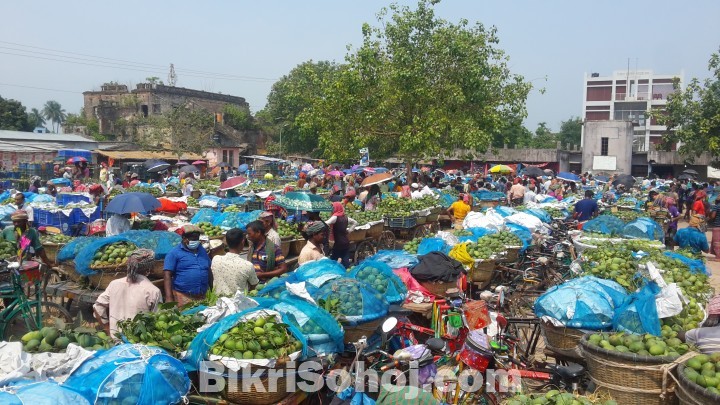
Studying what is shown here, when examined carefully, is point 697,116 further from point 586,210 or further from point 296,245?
point 296,245

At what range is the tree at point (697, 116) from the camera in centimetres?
2105

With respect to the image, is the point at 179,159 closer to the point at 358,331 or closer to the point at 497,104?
the point at 497,104

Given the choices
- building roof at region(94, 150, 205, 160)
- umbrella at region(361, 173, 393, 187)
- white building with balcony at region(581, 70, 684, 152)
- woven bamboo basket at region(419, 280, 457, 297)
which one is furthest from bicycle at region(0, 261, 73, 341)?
white building with balcony at region(581, 70, 684, 152)

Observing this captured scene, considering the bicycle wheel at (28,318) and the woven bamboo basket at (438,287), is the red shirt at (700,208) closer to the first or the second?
the woven bamboo basket at (438,287)

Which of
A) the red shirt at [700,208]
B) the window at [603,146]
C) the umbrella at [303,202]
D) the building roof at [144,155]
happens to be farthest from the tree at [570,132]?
the umbrella at [303,202]

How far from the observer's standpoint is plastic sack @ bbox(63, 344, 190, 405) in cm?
349

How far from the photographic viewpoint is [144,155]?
38.6m

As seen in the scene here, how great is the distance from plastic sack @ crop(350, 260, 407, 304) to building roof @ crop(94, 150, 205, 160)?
34.0 m

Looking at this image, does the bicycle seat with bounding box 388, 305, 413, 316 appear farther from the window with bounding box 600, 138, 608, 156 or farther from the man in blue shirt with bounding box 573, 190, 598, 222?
the window with bounding box 600, 138, 608, 156

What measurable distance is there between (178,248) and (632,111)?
81.2m

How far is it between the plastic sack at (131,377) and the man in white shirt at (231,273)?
202 centimetres

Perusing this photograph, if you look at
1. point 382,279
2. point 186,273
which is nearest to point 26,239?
point 186,273

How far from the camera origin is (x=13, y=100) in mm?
50438

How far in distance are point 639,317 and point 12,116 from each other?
55.7m
